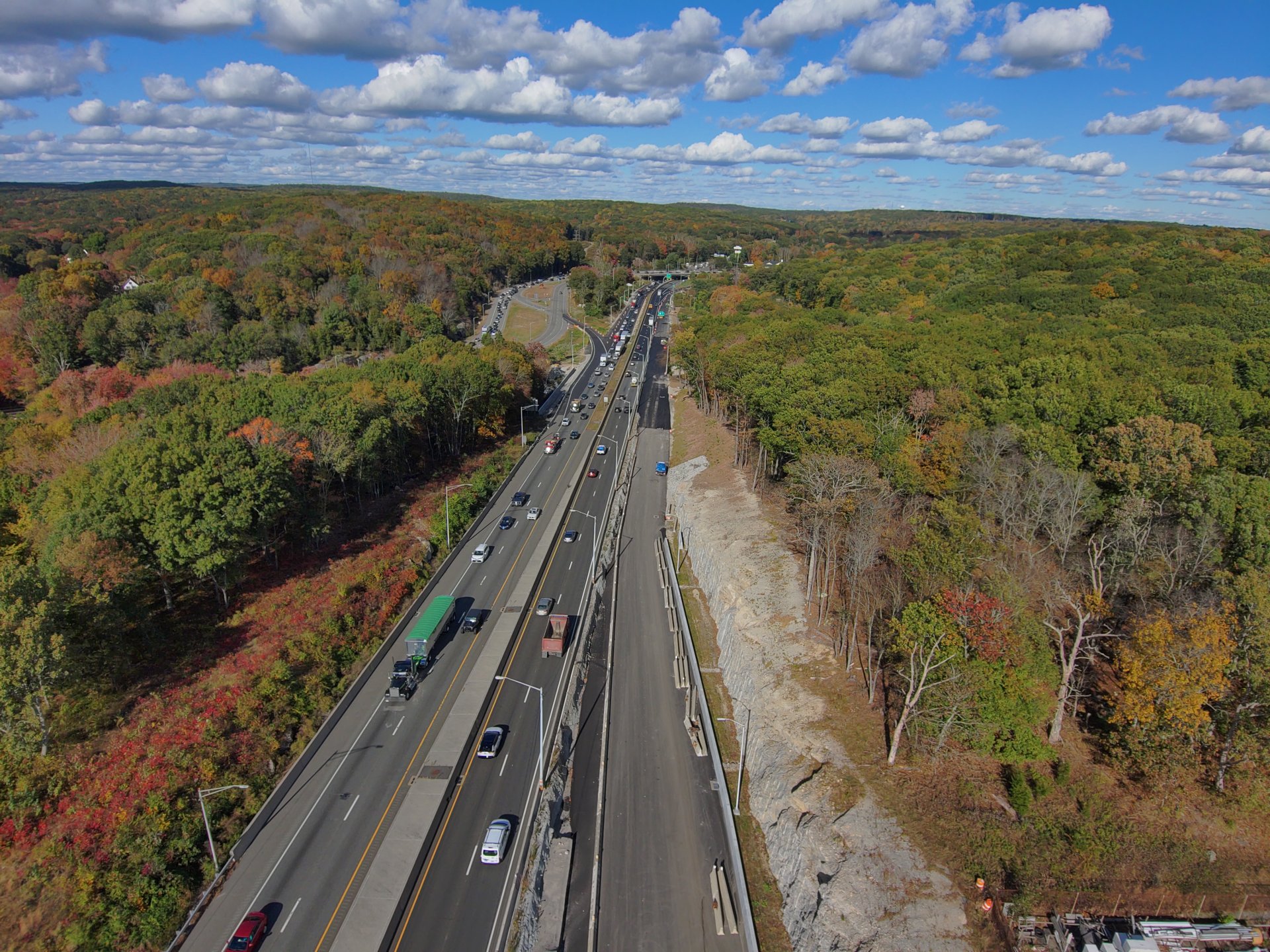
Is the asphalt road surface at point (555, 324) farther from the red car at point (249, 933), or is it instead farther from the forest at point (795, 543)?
the red car at point (249, 933)

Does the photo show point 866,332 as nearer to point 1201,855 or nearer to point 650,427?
point 650,427

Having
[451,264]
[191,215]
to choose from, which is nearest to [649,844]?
[451,264]

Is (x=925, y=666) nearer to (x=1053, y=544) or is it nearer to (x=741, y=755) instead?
(x=741, y=755)

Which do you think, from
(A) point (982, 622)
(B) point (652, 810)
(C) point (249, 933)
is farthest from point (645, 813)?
(A) point (982, 622)

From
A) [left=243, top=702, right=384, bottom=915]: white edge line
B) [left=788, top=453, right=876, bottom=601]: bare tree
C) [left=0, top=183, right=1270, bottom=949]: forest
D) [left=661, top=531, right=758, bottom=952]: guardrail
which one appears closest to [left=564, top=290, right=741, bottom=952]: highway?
[left=661, top=531, right=758, bottom=952]: guardrail

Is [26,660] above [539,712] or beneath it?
above

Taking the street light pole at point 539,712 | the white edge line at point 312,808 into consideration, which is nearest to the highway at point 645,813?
the street light pole at point 539,712
